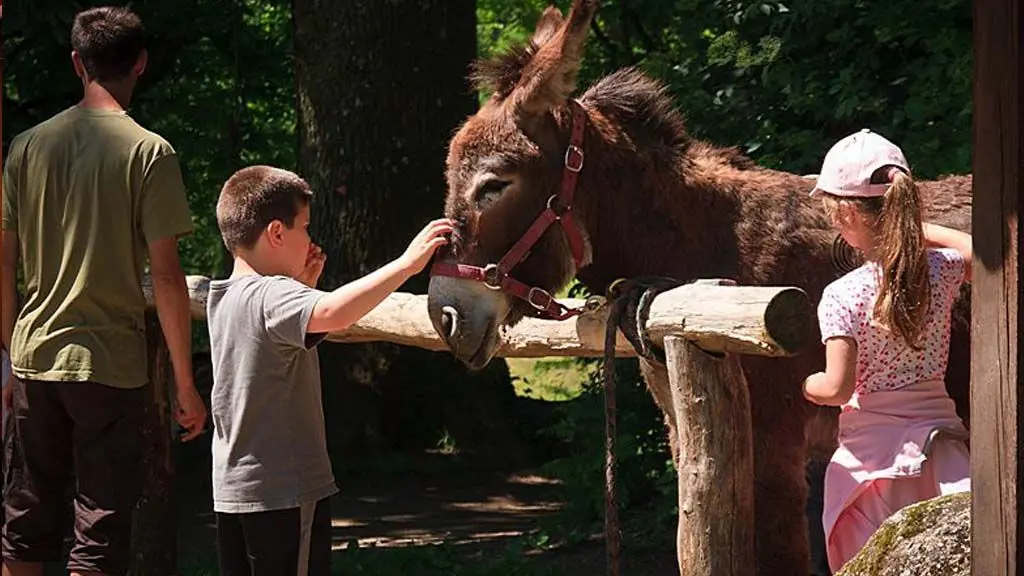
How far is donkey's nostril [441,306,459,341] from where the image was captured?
14.4 feet

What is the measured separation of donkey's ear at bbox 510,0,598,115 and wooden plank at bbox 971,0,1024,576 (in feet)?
5.56

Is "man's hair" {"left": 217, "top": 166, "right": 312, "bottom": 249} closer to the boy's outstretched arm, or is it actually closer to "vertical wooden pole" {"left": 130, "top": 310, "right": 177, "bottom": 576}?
the boy's outstretched arm

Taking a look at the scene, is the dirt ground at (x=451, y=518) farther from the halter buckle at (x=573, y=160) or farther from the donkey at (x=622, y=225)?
the halter buckle at (x=573, y=160)

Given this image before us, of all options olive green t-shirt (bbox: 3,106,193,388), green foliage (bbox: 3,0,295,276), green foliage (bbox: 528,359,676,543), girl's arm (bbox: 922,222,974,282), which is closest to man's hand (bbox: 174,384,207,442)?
olive green t-shirt (bbox: 3,106,193,388)

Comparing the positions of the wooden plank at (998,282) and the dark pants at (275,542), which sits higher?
the wooden plank at (998,282)

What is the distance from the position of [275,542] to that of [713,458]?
1.23 metres

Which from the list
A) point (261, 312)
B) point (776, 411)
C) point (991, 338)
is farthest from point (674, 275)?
point (991, 338)

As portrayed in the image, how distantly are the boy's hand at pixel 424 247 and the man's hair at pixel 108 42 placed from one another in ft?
4.48

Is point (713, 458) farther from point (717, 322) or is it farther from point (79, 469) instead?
point (79, 469)

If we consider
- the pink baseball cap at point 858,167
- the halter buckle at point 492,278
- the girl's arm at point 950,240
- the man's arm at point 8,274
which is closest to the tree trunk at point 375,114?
the man's arm at point 8,274

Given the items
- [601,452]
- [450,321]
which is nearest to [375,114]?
[601,452]

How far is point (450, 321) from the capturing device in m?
4.40

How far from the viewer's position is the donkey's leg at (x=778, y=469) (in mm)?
4602

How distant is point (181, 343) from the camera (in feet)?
16.0
